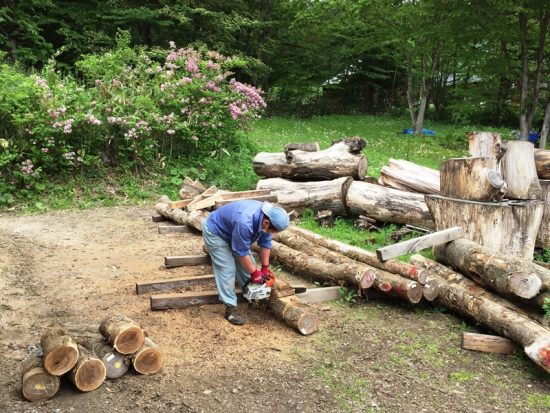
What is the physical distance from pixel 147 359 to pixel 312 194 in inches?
203

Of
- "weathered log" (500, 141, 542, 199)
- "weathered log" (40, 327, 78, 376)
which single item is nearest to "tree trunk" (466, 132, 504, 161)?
"weathered log" (500, 141, 542, 199)

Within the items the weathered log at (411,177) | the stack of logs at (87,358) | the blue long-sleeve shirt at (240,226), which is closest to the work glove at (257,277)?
the blue long-sleeve shirt at (240,226)

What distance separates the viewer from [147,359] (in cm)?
367

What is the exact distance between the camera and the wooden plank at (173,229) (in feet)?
26.3

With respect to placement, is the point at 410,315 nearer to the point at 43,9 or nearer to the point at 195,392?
the point at 195,392

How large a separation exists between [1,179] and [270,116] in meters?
16.2

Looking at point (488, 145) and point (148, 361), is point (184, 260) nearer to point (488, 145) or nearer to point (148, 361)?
point (148, 361)

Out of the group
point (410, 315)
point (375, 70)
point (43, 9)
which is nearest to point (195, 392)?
point (410, 315)

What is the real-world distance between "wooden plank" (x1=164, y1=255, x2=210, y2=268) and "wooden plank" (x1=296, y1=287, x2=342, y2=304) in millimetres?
1711

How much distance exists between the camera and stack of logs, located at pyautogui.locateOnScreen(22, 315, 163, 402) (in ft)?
10.9

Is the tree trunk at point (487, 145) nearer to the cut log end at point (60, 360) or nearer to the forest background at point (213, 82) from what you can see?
the forest background at point (213, 82)

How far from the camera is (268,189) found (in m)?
8.76

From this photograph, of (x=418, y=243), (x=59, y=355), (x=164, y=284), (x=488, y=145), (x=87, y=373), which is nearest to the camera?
(x=59, y=355)

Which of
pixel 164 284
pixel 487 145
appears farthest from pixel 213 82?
pixel 164 284
